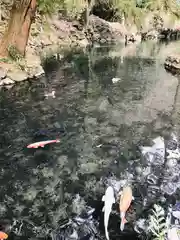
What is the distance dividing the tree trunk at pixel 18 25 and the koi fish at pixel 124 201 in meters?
9.49

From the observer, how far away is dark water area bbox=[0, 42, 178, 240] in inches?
190

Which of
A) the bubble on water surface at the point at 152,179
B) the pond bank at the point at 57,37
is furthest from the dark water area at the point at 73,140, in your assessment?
the pond bank at the point at 57,37

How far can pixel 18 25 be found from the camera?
12859mm

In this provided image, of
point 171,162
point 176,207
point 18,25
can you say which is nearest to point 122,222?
point 176,207

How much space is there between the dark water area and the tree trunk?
181cm

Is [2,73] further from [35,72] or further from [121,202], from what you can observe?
[121,202]

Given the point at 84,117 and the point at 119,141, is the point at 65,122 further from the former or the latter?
the point at 119,141

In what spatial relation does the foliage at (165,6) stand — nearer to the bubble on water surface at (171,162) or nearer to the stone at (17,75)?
the stone at (17,75)

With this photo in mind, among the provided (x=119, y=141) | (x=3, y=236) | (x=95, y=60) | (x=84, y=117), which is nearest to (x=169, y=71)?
(x=95, y=60)

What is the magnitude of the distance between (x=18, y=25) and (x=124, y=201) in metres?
10.00

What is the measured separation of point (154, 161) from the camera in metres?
6.45

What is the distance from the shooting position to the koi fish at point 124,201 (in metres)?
4.61

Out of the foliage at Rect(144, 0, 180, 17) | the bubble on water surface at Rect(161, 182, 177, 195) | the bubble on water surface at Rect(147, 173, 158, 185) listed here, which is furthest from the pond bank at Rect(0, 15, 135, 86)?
the bubble on water surface at Rect(161, 182, 177, 195)

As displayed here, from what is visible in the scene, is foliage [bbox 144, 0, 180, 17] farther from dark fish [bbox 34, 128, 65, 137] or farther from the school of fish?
the school of fish
